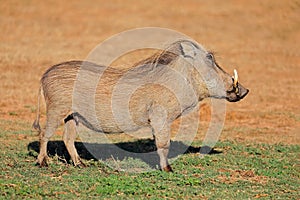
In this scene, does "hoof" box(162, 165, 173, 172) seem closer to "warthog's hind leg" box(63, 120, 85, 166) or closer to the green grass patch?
the green grass patch

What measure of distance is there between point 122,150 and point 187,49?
1.92 m

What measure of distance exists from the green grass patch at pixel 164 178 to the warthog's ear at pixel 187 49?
49.2 inches

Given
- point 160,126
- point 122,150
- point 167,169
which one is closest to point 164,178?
point 167,169

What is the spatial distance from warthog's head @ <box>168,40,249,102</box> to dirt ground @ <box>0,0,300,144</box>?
7.59ft

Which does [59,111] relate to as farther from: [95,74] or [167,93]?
[167,93]

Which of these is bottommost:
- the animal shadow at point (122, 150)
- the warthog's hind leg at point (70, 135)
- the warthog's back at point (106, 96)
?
the animal shadow at point (122, 150)

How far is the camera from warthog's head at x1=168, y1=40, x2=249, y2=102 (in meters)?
6.95

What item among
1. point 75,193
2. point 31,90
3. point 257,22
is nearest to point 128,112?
point 75,193

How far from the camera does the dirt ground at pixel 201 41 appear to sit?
10961 mm

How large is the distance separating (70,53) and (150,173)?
30.5 feet

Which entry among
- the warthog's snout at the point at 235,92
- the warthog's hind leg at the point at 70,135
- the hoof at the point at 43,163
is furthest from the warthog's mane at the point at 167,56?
the hoof at the point at 43,163

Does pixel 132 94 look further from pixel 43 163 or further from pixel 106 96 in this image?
pixel 43 163

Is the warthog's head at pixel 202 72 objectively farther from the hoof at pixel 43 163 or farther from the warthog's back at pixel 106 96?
the hoof at pixel 43 163

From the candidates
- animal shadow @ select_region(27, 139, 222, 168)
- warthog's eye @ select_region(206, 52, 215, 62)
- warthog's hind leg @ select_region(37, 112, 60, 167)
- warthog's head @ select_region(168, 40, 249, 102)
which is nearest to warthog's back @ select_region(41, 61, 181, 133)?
warthog's hind leg @ select_region(37, 112, 60, 167)
